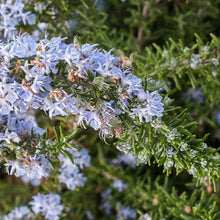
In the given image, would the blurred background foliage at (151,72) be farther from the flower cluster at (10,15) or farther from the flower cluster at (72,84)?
the flower cluster at (72,84)

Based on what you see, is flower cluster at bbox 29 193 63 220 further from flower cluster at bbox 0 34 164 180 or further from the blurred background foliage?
flower cluster at bbox 0 34 164 180

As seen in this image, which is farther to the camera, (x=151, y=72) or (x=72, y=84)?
(x=151, y=72)

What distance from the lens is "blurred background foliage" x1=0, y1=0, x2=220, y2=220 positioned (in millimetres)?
2256

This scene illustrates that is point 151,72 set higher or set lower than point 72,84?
higher

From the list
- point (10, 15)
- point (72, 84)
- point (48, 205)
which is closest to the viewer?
point (72, 84)

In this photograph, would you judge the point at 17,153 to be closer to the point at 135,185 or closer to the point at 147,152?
the point at 147,152

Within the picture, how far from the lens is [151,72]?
2.29m

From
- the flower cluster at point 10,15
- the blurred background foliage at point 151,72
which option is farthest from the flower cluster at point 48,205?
the flower cluster at point 10,15

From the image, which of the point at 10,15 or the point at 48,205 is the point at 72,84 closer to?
the point at 10,15

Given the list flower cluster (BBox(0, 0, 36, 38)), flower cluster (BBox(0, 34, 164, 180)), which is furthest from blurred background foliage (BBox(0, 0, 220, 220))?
flower cluster (BBox(0, 34, 164, 180))

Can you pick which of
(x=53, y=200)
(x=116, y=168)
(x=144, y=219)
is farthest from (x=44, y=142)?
(x=116, y=168)

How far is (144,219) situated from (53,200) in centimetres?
55

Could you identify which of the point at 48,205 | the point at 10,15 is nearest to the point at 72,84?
the point at 10,15

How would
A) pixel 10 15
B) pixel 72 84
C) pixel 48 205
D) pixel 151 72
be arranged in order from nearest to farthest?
1. pixel 72 84
2. pixel 10 15
3. pixel 151 72
4. pixel 48 205
